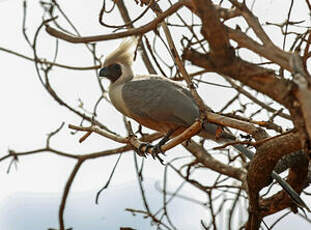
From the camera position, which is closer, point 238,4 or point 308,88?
point 308,88

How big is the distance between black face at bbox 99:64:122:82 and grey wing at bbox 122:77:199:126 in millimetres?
537

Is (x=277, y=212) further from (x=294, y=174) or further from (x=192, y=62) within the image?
(x=192, y=62)

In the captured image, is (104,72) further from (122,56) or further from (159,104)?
(159,104)

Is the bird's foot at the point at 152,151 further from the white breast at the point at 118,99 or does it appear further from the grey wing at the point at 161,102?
the white breast at the point at 118,99

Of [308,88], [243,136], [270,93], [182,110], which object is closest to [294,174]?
[243,136]

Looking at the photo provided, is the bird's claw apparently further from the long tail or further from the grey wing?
the long tail

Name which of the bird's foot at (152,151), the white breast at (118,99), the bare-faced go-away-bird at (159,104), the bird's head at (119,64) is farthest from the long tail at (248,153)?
the bird's head at (119,64)

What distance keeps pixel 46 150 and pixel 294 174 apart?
7.18 feet

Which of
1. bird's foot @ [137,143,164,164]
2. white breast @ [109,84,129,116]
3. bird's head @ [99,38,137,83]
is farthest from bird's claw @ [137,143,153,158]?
bird's head @ [99,38,137,83]

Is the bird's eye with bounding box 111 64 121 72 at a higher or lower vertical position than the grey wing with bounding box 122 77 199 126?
higher

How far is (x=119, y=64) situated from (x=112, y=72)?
0.33ft

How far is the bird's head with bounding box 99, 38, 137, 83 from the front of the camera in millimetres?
4578

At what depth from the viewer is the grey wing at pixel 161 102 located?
3840 millimetres

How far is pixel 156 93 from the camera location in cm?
398
